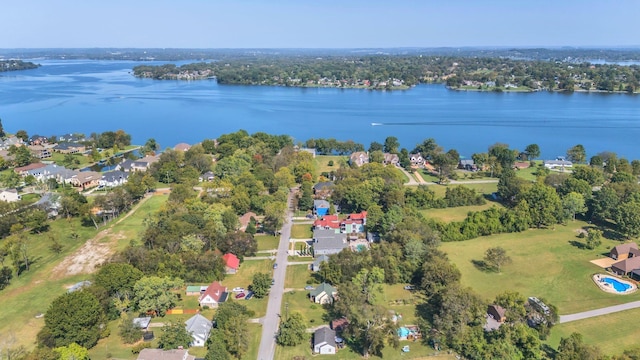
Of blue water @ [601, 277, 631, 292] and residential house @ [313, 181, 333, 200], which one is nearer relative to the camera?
blue water @ [601, 277, 631, 292]

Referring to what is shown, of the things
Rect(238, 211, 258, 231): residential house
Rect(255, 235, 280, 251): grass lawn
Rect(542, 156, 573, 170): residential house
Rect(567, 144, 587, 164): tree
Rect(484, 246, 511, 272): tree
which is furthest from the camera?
Rect(567, 144, 587, 164): tree

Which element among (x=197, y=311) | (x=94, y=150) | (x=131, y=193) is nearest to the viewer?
(x=197, y=311)

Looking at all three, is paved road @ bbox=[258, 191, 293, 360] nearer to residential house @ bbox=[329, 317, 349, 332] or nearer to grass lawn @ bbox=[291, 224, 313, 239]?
grass lawn @ bbox=[291, 224, 313, 239]

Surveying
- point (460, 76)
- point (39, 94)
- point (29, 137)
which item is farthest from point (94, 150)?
point (460, 76)

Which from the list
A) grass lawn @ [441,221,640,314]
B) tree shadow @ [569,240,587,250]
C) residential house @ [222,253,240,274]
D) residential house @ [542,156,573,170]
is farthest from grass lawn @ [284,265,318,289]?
residential house @ [542,156,573,170]

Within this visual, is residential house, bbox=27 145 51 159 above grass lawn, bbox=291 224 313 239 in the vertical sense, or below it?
above

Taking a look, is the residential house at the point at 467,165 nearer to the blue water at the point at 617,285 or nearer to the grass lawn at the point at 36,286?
the blue water at the point at 617,285

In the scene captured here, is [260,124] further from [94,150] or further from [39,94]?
[39,94]

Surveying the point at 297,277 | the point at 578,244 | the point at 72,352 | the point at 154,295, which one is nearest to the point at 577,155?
the point at 578,244
